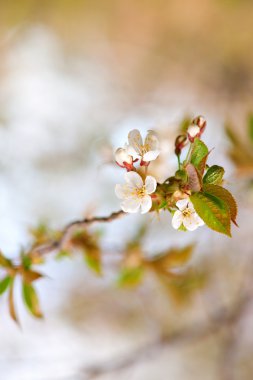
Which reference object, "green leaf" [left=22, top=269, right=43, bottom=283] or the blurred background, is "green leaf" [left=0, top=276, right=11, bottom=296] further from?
the blurred background

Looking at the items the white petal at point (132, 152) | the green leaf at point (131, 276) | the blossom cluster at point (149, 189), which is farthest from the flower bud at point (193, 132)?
the green leaf at point (131, 276)

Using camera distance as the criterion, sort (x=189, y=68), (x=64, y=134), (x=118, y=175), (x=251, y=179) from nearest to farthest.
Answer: (x=251, y=179)
(x=118, y=175)
(x=64, y=134)
(x=189, y=68)

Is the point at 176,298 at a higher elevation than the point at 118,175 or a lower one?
lower

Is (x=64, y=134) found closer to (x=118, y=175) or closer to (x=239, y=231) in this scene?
(x=118, y=175)

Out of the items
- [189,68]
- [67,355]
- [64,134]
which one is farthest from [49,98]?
[67,355]

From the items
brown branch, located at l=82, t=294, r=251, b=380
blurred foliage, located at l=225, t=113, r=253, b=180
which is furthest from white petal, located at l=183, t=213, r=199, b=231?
brown branch, located at l=82, t=294, r=251, b=380

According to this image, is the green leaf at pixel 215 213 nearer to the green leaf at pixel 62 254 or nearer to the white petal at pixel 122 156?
the white petal at pixel 122 156

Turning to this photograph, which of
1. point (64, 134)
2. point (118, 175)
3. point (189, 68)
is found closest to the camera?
point (118, 175)
